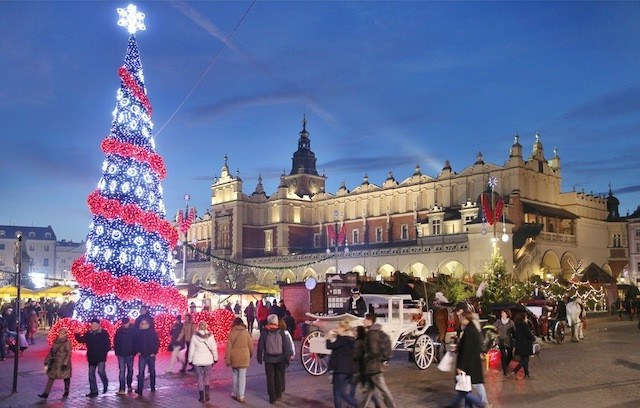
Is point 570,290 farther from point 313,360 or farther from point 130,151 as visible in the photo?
point 130,151

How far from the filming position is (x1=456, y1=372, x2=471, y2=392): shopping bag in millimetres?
8977

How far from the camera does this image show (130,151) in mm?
18969

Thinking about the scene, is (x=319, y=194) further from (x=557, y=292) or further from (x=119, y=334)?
(x=119, y=334)

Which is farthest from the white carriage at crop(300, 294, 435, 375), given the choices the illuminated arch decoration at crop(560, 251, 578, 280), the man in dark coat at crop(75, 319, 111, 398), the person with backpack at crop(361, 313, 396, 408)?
the illuminated arch decoration at crop(560, 251, 578, 280)

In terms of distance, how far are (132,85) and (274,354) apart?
11.4 metres

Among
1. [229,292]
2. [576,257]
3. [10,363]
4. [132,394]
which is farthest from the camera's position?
[576,257]

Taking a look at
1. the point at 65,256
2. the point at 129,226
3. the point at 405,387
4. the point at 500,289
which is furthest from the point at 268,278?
the point at 405,387

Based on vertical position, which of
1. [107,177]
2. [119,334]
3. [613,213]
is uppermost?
[613,213]

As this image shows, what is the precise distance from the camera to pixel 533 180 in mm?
63812

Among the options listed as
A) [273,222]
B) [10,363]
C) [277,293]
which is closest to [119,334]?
[10,363]

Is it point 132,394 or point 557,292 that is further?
point 557,292

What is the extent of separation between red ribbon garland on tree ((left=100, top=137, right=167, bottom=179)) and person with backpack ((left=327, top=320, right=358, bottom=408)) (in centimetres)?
1135

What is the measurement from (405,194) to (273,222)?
18.5 meters

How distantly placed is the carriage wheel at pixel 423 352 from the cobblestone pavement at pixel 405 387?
0.21 meters
